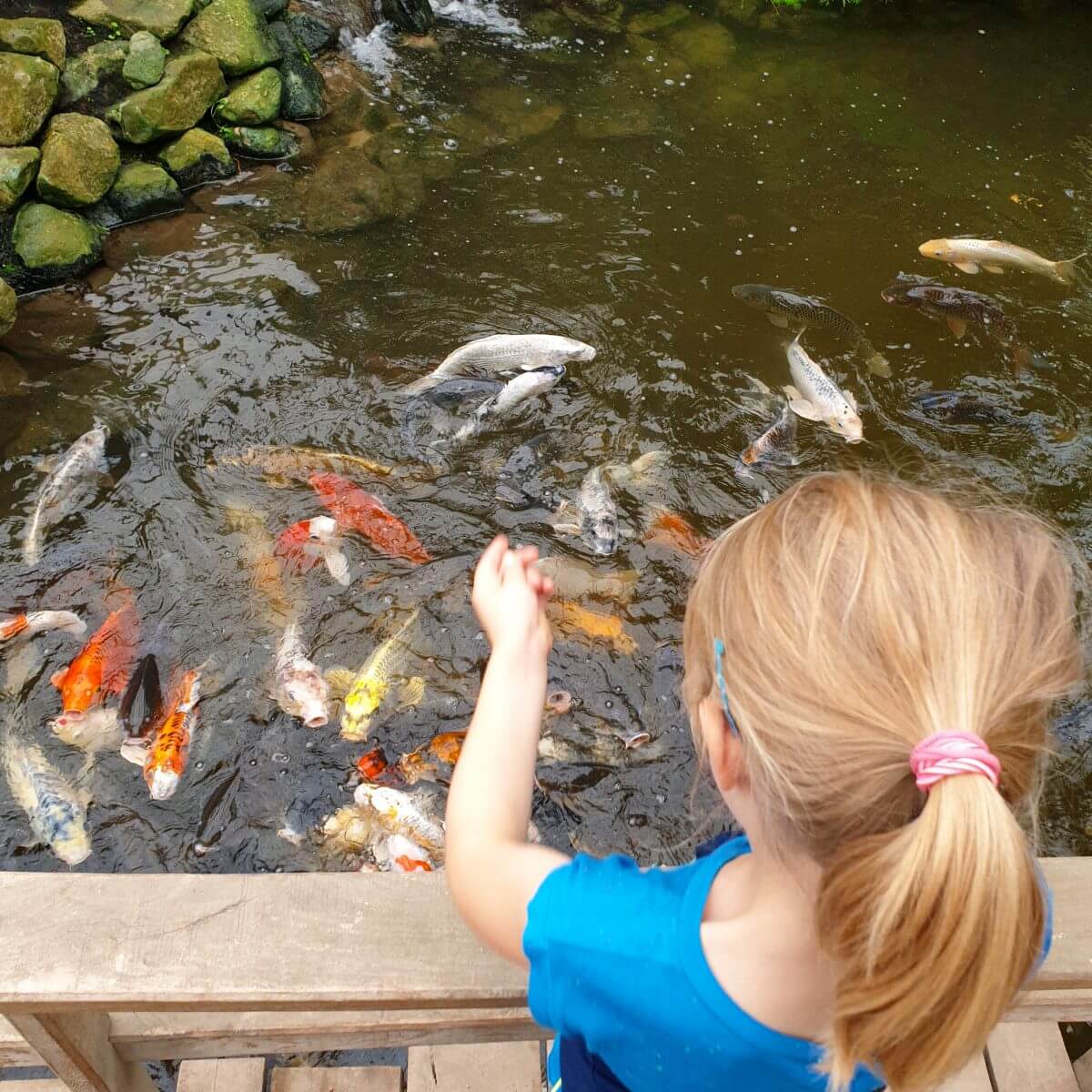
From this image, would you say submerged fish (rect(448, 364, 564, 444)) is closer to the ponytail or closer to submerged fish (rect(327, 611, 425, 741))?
submerged fish (rect(327, 611, 425, 741))

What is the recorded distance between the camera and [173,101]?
6.61 metres

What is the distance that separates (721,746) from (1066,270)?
21.8ft

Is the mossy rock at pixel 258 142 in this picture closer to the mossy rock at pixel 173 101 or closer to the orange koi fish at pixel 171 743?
the mossy rock at pixel 173 101

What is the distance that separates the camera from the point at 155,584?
4156 millimetres

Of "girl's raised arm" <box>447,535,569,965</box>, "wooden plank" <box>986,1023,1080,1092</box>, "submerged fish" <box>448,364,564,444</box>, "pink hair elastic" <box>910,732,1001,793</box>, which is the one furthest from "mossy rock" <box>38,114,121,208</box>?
"wooden plank" <box>986,1023,1080,1092</box>

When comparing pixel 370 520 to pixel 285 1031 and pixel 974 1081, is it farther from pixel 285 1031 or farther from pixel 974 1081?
pixel 974 1081

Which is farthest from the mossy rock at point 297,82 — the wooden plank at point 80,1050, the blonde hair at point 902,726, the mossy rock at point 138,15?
the blonde hair at point 902,726

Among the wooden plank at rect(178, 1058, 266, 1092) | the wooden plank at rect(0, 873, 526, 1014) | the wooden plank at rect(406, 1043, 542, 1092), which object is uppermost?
the wooden plank at rect(0, 873, 526, 1014)

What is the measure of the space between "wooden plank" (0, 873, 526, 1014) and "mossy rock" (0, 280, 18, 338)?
469 centimetres

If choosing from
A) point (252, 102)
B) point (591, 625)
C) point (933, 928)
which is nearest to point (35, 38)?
point (252, 102)

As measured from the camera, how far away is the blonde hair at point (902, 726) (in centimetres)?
105

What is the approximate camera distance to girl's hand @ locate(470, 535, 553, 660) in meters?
1.56

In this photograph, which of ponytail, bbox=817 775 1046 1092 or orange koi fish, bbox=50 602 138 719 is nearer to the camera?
ponytail, bbox=817 775 1046 1092

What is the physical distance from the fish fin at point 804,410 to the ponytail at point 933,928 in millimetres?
4165
